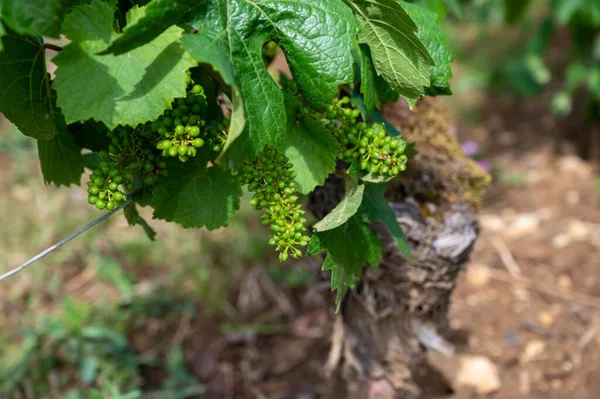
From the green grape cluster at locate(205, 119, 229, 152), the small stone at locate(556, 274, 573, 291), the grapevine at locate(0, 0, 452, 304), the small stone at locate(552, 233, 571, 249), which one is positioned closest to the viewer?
the grapevine at locate(0, 0, 452, 304)

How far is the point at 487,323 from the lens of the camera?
2672 millimetres

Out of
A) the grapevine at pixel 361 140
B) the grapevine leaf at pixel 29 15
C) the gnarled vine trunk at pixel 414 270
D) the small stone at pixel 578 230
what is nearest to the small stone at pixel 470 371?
the gnarled vine trunk at pixel 414 270

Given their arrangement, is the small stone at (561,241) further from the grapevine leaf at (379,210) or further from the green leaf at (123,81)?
the green leaf at (123,81)

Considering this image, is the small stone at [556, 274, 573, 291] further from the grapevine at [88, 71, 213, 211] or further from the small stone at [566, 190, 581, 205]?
the grapevine at [88, 71, 213, 211]

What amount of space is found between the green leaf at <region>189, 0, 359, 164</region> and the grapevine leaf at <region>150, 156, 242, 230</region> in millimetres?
247

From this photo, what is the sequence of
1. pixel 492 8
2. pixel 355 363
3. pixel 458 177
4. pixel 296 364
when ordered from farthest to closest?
pixel 492 8
pixel 296 364
pixel 355 363
pixel 458 177

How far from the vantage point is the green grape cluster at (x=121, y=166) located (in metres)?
1.00

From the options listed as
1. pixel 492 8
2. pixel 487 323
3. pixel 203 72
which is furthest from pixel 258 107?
pixel 492 8

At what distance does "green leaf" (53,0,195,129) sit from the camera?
0.92m

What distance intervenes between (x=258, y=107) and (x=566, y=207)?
10.0 feet

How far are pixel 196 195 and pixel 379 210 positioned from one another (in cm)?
45

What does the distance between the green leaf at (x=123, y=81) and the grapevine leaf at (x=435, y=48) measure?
54 cm

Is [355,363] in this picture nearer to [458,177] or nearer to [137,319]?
[458,177]

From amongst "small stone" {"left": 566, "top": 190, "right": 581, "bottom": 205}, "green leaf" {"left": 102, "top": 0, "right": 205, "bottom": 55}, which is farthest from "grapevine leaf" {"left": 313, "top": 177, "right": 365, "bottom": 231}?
"small stone" {"left": 566, "top": 190, "right": 581, "bottom": 205}
